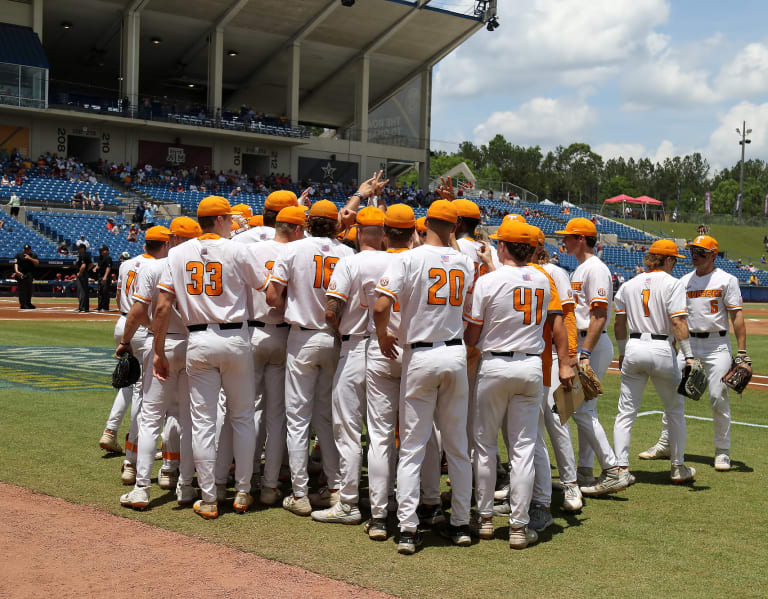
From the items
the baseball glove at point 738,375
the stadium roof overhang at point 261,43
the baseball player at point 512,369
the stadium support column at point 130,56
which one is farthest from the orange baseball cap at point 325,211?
the stadium support column at point 130,56

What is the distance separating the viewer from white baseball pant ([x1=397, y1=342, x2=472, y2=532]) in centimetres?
541

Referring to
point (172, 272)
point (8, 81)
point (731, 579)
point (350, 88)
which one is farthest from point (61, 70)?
point (731, 579)

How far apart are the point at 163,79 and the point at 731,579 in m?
52.9

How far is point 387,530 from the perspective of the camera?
19.0 feet

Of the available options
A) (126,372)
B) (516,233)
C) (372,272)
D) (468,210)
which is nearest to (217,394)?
(126,372)

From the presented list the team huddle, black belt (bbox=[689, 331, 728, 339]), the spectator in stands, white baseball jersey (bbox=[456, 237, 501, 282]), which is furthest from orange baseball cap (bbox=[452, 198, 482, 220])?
the spectator in stands

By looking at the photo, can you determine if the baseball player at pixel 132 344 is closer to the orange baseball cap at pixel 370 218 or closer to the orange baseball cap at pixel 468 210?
the orange baseball cap at pixel 370 218

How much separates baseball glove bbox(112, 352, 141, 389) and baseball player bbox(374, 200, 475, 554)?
2.81 meters

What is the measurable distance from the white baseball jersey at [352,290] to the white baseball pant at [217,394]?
802 millimetres

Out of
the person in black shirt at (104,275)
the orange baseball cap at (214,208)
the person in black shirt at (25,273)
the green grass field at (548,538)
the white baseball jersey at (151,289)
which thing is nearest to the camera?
the green grass field at (548,538)

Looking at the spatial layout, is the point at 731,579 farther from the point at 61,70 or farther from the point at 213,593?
the point at 61,70

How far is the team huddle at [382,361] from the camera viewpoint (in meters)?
5.54

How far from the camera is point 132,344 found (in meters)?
7.49

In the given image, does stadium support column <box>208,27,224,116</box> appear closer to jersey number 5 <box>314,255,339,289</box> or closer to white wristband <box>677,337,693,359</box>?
jersey number 5 <box>314,255,339,289</box>
